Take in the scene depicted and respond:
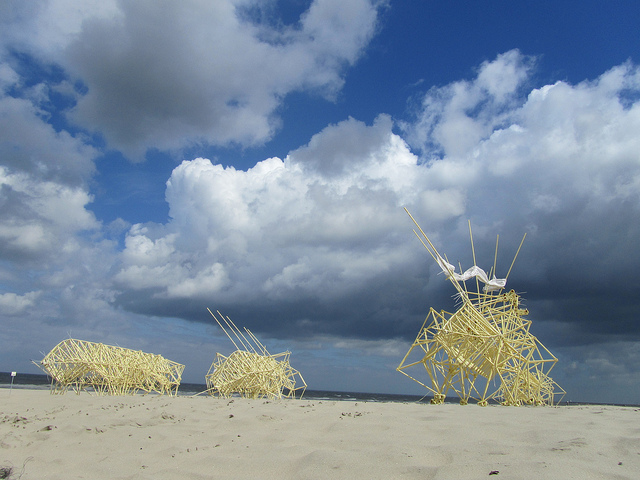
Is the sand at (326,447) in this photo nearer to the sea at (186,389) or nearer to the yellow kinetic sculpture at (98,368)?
the sea at (186,389)

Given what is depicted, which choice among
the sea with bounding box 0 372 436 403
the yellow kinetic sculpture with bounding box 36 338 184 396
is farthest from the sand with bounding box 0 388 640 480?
the yellow kinetic sculpture with bounding box 36 338 184 396

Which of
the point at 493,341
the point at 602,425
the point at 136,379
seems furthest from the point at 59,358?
the point at 602,425

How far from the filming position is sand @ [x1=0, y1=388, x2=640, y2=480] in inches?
114

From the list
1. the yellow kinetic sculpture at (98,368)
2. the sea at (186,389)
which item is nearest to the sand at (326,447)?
the sea at (186,389)

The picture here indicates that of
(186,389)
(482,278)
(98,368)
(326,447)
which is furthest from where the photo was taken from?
(186,389)

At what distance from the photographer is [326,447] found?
3.77m

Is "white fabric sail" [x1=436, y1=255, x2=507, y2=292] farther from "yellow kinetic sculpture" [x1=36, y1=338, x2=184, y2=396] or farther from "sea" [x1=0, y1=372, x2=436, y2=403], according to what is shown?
"yellow kinetic sculpture" [x1=36, y1=338, x2=184, y2=396]

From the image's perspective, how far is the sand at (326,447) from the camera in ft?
9.51

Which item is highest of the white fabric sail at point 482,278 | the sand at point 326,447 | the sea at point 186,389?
the white fabric sail at point 482,278

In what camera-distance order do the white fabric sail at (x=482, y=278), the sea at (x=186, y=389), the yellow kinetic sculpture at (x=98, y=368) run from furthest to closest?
the sea at (x=186, y=389)
the yellow kinetic sculpture at (x=98, y=368)
the white fabric sail at (x=482, y=278)

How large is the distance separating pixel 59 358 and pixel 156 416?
1225cm

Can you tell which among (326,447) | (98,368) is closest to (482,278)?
(326,447)

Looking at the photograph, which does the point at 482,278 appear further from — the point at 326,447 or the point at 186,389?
the point at 186,389

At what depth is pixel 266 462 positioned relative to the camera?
11.4ft
